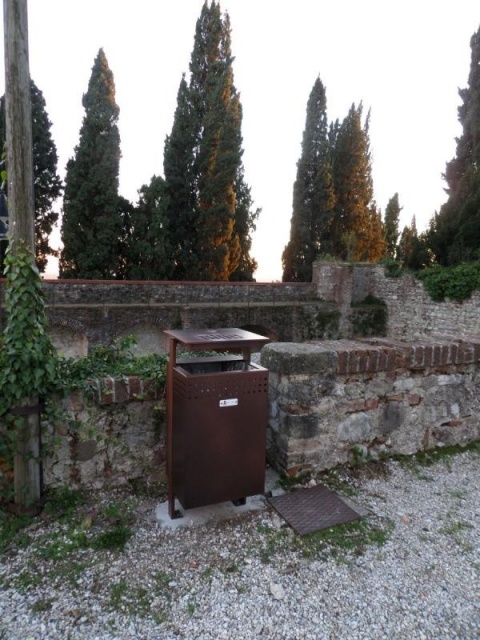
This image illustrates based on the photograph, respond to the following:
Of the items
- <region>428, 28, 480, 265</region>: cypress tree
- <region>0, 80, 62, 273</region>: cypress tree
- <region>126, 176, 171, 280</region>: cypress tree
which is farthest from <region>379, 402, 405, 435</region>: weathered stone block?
<region>0, 80, 62, 273</region>: cypress tree

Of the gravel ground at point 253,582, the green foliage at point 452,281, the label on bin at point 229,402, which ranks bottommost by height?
the gravel ground at point 253,582

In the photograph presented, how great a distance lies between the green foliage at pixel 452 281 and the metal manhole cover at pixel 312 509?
12453 mm

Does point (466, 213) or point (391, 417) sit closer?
point (391, 417)

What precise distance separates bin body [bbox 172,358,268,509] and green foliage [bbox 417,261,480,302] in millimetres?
12899

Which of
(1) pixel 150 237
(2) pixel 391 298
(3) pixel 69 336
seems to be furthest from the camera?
(1) pixel 150 237

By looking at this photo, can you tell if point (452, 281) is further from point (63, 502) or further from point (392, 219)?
point (392, 219)

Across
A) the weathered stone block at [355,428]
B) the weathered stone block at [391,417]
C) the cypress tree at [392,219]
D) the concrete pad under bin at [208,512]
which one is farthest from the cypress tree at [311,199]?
the concrete pad under bin at [208,512]

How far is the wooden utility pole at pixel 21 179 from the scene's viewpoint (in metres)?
2.83

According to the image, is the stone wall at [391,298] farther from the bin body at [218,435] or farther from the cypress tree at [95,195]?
the bin body at [218,435]

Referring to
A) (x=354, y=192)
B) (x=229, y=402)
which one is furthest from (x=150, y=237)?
(x=229, y=402)

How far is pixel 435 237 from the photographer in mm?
17547

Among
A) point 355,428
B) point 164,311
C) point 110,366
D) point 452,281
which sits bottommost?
point 355,428

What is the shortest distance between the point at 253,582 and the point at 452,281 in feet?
46.2

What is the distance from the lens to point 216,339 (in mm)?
2938
